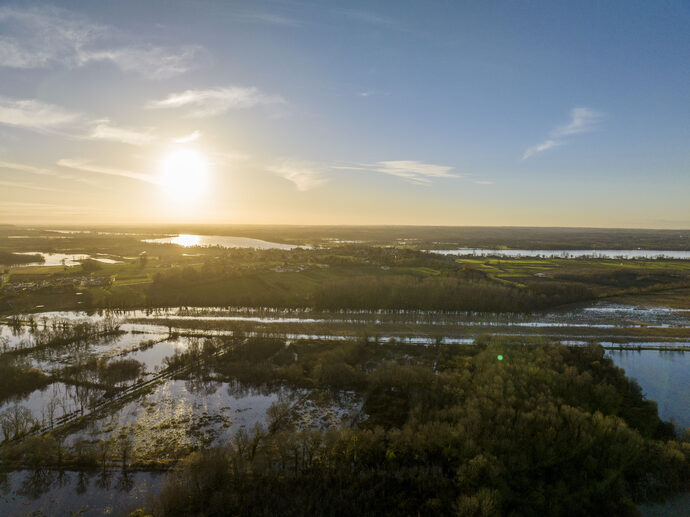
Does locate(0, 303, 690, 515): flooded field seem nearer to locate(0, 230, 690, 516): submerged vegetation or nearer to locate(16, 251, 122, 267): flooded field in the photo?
locate(0, 230, 690, 516): submerged vegetation

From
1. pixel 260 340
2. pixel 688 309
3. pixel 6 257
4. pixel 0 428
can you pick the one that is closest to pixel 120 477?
pixel 0 428

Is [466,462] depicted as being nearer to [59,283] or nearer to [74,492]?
[74,492]

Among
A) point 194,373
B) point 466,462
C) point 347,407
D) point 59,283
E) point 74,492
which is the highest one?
point 59,283

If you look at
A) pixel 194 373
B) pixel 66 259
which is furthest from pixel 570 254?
pixel 66 259

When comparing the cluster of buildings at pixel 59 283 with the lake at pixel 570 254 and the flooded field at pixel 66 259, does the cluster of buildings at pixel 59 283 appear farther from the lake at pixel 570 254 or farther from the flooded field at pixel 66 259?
the lake at pixel 570 254

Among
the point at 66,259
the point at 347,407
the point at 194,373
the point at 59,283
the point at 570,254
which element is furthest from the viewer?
the point at 570,254

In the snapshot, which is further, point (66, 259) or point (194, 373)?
point (66, 259)

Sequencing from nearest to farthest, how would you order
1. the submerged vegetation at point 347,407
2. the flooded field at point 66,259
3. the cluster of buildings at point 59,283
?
1. the submerged vegetation at point 347,407
2. the cluster of buildings at point 59,283
3. the flooded field at point 66,259

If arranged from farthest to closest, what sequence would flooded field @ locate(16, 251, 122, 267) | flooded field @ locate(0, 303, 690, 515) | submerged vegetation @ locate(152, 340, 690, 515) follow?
flooded field @ locate(16, 251, 122, 267) < flooded field @ locate(0, 303, 690, 515) < submerged vegetation @ locate(152, 340, 690, 515)

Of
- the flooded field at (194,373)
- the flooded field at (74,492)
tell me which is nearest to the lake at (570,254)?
the flooded field at (194,373)

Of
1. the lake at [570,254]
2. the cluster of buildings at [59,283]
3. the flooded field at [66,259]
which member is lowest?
the cluster of buildings at [59,283]

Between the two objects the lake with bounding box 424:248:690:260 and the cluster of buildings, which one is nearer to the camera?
the cluster of buildings

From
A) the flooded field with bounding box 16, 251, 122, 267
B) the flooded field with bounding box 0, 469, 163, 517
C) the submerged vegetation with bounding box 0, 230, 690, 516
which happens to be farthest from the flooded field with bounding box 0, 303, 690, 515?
the flooded field with bounding box 16, 251, 122, 267
